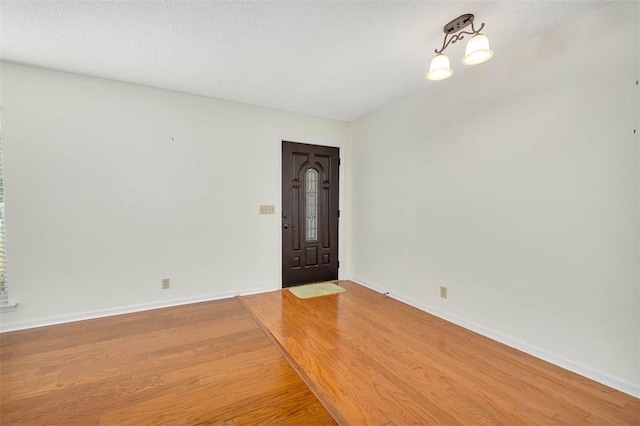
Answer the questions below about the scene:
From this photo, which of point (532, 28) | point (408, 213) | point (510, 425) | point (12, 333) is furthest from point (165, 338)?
point (532, 28)

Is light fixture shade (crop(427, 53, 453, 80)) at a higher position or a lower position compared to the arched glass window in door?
higher

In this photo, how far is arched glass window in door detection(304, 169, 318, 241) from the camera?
4.19m

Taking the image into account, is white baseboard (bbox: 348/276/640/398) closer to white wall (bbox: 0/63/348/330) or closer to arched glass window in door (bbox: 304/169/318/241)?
arched glass window in door (bbox: 304/169/318/241)

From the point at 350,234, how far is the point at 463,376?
2676mm

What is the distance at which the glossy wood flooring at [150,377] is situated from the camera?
1610 mm

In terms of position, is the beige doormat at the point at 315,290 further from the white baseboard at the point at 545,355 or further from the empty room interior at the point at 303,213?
the white baseboard at the point at 545,355

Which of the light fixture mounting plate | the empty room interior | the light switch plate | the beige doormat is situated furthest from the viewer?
the light switch plate

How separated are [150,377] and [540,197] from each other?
314 centimetres

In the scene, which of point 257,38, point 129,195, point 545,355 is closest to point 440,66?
point 257,38

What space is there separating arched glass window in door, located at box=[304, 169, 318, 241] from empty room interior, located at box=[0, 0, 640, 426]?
0.46 feet

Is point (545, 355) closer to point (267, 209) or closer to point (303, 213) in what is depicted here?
point (303, 213)

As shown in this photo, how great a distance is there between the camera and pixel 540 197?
220 cm

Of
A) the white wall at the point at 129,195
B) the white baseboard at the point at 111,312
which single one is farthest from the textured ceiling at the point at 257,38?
the white baseboard at the point at 111,312

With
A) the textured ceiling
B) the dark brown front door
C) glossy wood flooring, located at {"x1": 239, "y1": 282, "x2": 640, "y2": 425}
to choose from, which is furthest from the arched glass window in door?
glossy wood flooring, located at {"x1": 239, "y1": 282, "x2": 640, "y2": 425}
